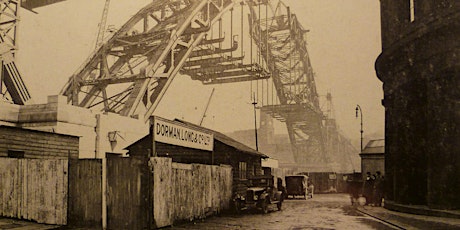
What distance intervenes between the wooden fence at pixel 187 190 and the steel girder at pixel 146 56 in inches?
726

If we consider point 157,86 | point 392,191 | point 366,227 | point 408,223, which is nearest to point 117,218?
point 366,227

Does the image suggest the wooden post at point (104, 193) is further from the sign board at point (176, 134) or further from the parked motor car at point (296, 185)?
the parked motor car at point (296, 185)

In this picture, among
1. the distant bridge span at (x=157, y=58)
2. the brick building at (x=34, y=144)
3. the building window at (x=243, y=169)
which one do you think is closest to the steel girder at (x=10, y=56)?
the distant bridge span at (x=157, y=58)

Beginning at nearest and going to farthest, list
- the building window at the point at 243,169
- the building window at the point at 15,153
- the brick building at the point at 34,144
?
the brick building at the point at 34,144 < the building window at the point at 15,153 < the building window at the point at 243,169

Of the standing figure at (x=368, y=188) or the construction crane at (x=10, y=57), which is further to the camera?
the construction crane at (x=10, y=57)

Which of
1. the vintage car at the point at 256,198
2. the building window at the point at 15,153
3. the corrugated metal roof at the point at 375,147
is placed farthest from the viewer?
the corrugated metal roof at the point at 375,147

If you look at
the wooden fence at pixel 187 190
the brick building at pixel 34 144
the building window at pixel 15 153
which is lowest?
the wooden fence at pixel 187 190

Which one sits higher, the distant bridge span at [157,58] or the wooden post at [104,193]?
the distant bridge span at [157,58]

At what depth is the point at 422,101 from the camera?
67.7 ft

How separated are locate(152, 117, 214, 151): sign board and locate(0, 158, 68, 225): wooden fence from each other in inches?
116

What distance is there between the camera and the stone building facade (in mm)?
17094

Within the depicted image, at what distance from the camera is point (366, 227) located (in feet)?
50.1

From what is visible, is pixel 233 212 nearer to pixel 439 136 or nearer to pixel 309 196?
pixel 439 136

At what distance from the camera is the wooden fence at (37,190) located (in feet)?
43.4
